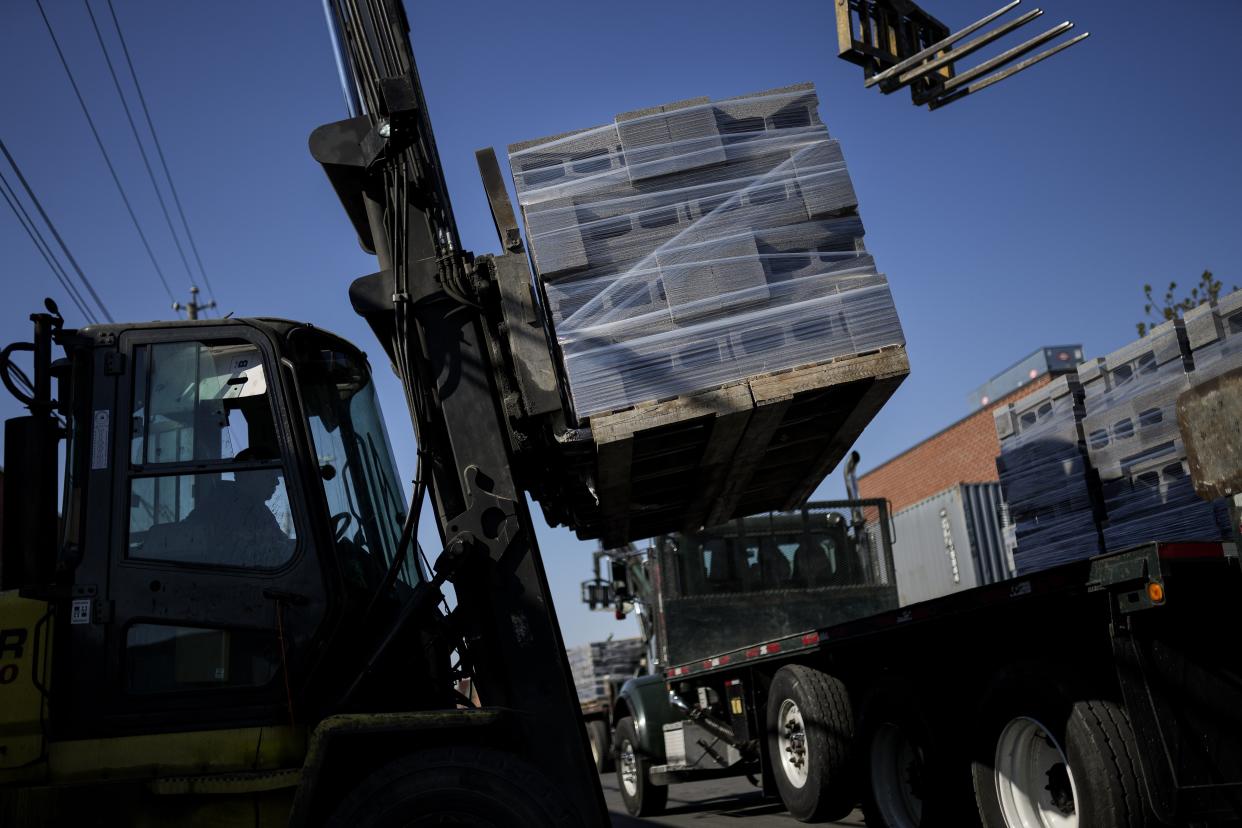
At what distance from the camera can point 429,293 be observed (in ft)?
15.2

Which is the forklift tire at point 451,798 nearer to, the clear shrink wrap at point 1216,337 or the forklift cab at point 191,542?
the forklift cab at point 191,542

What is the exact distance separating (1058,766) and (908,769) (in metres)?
1.38

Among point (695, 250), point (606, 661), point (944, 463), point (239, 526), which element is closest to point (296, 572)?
point (239, 526)

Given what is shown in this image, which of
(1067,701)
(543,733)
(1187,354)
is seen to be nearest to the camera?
(543,733)

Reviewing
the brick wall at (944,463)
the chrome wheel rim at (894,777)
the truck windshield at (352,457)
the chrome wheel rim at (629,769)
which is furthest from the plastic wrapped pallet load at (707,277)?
the brick wall at (944,463)

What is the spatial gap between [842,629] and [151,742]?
3.90 metres

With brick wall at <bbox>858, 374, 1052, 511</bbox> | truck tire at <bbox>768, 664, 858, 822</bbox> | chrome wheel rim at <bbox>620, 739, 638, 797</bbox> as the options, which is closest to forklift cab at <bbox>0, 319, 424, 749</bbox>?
truck tire at <bbox>768, 664, 858, 822</bbox>

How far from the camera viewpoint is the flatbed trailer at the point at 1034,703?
4.14 m

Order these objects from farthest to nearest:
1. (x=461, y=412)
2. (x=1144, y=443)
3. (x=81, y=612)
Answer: (x=1144, y=443) → (x=461, y=412) → (x=81, y=612)

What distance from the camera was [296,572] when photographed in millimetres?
4016

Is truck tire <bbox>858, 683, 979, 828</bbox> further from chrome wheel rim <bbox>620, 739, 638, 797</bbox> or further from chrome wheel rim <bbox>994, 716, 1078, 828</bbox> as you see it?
chrome wheel rim <bbox>620, 739, 638, 797</bbox>

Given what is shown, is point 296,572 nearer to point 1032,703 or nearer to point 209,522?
point 209,522

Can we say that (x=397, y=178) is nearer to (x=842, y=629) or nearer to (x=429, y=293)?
(x=429, y=293)

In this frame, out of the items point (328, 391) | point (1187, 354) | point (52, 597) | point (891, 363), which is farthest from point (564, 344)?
point (1187, 354)
